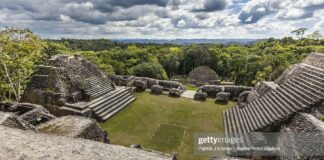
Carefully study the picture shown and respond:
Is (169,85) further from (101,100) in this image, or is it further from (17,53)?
(17,53)

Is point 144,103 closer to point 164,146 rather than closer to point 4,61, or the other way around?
point 164,146

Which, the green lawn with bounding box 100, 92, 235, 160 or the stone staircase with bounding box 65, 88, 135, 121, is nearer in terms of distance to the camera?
the green lawn with bounding box 100, 92, 235, 160

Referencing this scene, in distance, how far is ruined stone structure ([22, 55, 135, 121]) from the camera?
14.3 meters

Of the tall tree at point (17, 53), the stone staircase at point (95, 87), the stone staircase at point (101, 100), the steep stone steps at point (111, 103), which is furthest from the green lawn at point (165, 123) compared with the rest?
the tall tree at point (17, 53)

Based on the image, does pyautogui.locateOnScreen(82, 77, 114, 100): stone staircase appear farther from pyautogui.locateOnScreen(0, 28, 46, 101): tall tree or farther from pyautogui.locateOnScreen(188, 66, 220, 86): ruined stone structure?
pyautogui.locateOnScreen(188, 66, 220, 86): ruined stone structure

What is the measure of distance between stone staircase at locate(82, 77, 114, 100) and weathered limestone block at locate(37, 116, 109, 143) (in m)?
5.22

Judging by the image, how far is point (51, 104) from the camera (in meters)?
14.8

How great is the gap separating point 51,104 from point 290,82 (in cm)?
1516

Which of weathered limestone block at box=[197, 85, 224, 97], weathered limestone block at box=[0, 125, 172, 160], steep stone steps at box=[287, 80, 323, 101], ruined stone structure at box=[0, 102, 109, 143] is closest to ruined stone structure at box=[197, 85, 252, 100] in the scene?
weathered limestone block at box=[197, 85, 224, 97]

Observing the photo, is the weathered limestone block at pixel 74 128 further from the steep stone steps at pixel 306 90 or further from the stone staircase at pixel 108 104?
the steep stone steps at pixel 306 90

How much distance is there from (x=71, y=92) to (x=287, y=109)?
13.0 metres

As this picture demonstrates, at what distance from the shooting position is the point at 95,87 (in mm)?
17000

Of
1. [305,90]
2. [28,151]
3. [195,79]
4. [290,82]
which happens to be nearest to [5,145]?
[28,151]

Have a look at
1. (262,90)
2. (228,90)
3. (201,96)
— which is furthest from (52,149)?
(228,90)
